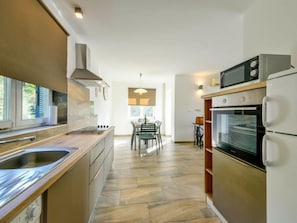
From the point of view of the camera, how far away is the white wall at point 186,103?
6332 millimetres

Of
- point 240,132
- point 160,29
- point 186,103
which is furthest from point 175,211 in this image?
point 186,103

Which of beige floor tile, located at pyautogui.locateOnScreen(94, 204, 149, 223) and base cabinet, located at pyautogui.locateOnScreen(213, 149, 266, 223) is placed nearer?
base cabinet, located at pyautogui.locateOnScreen(213, 149, 266, 223)

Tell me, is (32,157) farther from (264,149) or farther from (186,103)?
(186,103)

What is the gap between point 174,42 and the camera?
3357 mm

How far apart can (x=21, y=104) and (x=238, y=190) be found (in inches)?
88.3

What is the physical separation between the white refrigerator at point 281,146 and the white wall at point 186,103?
17.1 ft

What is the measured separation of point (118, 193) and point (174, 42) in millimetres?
2841

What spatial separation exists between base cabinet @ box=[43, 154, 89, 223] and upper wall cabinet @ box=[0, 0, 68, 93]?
35.2 inches

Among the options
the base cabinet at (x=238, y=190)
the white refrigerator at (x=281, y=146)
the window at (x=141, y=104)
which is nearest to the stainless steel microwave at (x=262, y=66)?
the white refrigerator at (x=281, y=146)

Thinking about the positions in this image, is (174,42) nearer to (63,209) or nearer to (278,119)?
(278,119)

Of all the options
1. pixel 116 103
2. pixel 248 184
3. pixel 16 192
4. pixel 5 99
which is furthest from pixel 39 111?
pixel 116 103

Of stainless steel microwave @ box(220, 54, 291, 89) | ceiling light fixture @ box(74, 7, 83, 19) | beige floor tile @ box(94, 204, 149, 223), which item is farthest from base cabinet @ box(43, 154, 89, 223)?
ceiling light fixture @ box(74, 7, 83, 19)

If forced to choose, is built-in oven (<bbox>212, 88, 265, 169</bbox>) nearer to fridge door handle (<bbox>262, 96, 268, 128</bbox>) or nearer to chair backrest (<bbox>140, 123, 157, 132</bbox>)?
fridge door handle (<bbox>262, 96, 268, 128</bbox>)

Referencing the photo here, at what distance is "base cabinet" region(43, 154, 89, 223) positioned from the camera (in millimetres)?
937
